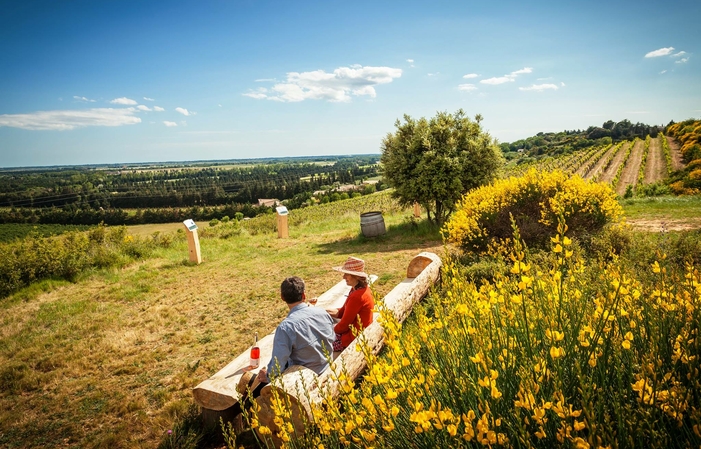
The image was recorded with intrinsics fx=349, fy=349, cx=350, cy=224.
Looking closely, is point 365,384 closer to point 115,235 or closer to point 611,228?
point 611,228

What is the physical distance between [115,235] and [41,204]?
1563 inches

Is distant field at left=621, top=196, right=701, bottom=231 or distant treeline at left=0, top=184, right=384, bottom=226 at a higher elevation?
distant field at left=621, top=196, right=701, bottom=231

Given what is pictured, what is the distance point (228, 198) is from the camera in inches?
2611

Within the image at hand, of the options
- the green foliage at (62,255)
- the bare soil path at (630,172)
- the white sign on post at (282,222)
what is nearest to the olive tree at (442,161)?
the white sign on post at (282,222)

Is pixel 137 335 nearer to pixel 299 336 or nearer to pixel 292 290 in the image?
pixel 292 290

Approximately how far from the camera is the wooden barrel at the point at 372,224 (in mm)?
11297

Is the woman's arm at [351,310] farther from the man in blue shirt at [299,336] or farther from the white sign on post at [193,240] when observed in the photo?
the white sign on post at [193,240]

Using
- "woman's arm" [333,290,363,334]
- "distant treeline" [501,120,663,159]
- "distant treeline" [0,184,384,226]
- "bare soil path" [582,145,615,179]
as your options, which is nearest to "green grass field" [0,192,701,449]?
"woman's arm" [333,290,363,334]

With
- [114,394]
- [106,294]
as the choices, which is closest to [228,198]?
[106,294]

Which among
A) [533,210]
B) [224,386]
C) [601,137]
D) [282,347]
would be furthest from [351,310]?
[601,137]

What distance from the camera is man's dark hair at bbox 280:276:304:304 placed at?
3.42 metres

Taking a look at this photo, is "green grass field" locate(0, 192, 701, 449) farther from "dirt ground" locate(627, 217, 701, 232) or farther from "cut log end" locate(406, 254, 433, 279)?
"dirt ground" locate(627, 217, 701, 232)

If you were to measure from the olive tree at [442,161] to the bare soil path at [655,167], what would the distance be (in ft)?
85.2

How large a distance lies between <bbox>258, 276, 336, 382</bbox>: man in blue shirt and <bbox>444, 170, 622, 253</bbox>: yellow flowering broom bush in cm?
472
